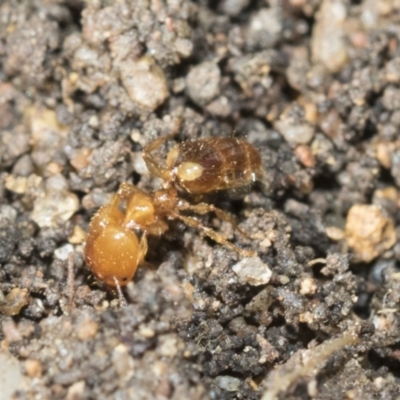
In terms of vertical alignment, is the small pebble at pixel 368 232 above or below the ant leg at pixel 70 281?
below

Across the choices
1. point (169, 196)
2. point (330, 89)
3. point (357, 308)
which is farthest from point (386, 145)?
point (169, 196)

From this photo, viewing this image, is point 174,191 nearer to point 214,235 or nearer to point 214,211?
point 214,211

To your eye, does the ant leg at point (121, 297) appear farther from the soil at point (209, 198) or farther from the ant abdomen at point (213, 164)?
the ant abdomen at point (213, 164)

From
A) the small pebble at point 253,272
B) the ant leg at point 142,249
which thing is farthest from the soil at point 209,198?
the ant leg at point 142,249

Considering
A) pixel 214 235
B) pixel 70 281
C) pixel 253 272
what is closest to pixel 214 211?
pixel 214 235


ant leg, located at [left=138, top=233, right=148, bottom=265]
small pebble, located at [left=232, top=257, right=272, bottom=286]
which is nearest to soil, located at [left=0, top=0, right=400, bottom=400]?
small pebble, located at [left=232, top=257, right=272, bottom=286]

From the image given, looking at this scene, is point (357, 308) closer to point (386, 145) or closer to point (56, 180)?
point (386, 145)
